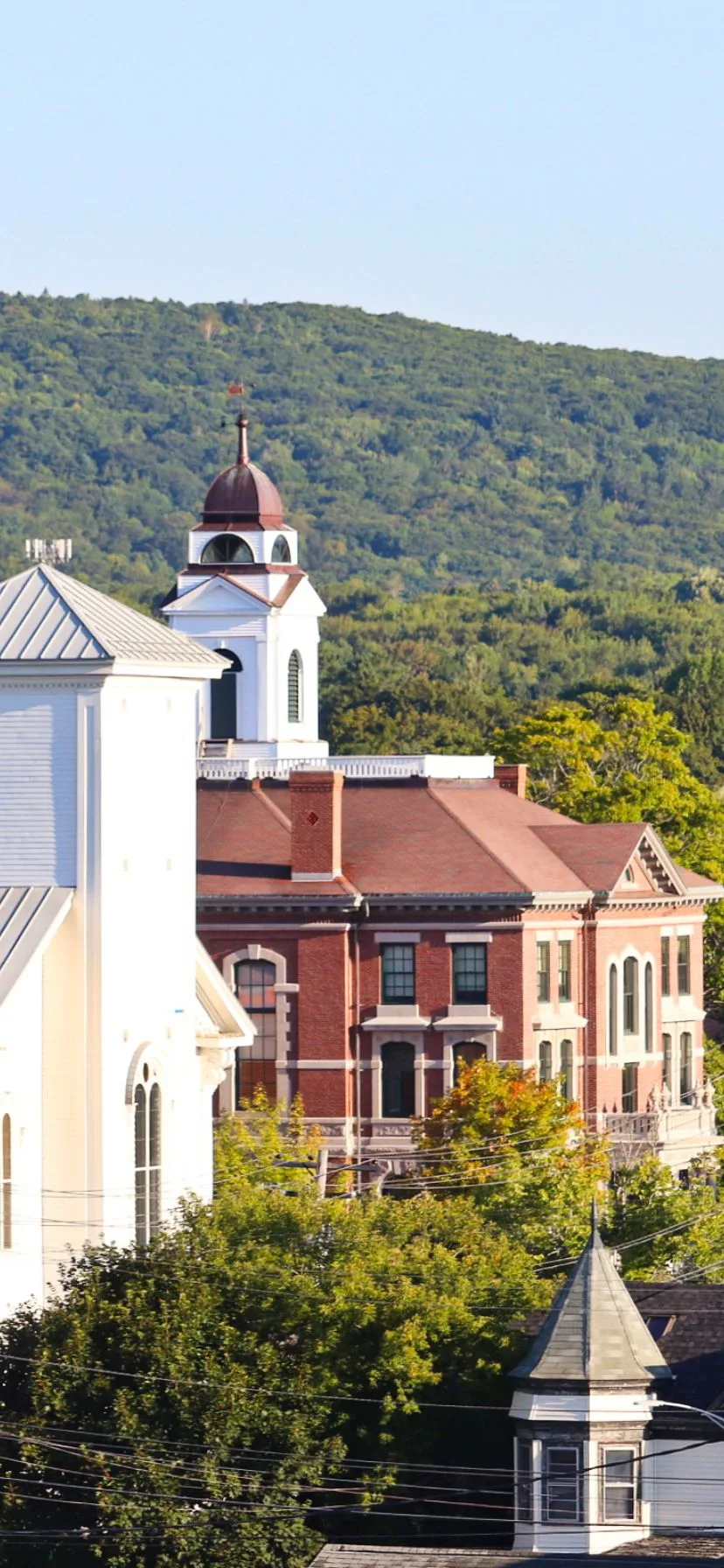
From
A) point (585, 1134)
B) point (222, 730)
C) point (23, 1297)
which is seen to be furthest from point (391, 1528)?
point (222, 730)

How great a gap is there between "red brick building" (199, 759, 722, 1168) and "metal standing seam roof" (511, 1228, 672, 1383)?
3175 centimetres

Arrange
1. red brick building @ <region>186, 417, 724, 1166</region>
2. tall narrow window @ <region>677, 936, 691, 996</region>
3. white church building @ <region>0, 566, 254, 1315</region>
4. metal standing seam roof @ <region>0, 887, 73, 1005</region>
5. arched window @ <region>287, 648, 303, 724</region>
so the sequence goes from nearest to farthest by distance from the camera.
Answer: metal standing seam roof @ <region>0, 887, 73, 1005</region>
white church building @ <region>0, 566, 254, 1315</region>
red brick building @ <region>186, 417, 724, 1166</region>
tall narrow window @ <region>677, 936, 691, 996</region>
arched window @ <region>287, 648, 303, 724</region>

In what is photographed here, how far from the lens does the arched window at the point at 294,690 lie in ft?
352

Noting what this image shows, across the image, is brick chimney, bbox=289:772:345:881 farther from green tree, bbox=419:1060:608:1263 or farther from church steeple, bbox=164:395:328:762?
church steeple, bbox=164:395:328:762

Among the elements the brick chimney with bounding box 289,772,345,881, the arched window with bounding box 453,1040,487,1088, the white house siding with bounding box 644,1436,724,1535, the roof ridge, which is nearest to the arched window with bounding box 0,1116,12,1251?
the white house siding with bounding box 644,1436,724,1535

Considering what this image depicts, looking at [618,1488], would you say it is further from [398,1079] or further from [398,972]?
[398,972]

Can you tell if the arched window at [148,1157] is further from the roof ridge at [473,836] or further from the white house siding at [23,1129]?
the roof ridge at [473,836]

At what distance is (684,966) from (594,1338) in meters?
45.1

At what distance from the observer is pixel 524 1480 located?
45.1 metres

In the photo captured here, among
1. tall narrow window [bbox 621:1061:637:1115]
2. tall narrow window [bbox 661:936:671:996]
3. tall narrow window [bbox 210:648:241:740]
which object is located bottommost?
tall narrow window [bbox 621:1061:637:1115]

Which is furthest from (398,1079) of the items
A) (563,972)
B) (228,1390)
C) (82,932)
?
(228,1390)

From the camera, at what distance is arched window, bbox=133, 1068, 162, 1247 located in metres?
50.3

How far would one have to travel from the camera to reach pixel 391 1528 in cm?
4612

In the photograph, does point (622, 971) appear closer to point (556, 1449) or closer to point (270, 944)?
point (270, 944)
